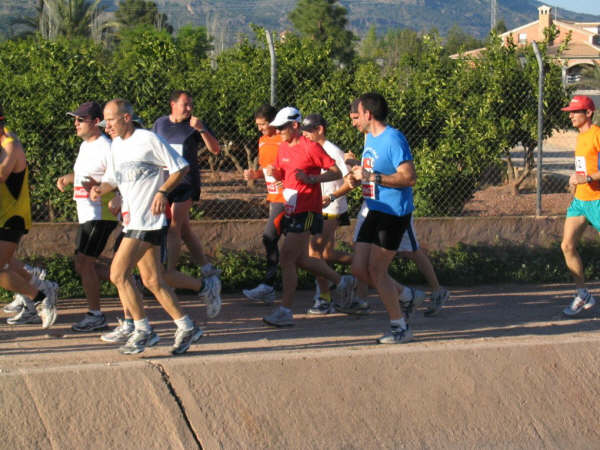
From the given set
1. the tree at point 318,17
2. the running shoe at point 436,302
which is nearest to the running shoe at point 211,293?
the running shoe at point 436,302

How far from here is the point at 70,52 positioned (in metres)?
9.30

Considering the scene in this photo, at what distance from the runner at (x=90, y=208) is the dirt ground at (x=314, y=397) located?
82 centimetres

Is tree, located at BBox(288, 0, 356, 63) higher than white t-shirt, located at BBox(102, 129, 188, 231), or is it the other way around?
tree, located at BBox(288, 0, 356, 63)

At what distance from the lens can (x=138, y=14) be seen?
6912cm

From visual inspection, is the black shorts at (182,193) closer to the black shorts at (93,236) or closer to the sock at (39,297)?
the black shorts at (93,236)

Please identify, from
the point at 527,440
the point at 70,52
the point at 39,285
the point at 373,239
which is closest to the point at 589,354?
the point at 527,440

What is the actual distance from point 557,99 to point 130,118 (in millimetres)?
7302

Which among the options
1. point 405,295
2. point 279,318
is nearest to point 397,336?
point 405,295

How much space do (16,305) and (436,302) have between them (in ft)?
12.3

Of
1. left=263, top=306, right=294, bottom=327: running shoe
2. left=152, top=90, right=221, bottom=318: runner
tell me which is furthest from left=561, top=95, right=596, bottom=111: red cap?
left=152, top=90, right=221, bottom=318: runner

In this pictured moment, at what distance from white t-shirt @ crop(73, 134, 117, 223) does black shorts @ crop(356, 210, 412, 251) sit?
2.14 metres

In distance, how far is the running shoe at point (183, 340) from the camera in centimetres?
611

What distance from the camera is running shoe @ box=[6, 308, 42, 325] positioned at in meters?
7.39

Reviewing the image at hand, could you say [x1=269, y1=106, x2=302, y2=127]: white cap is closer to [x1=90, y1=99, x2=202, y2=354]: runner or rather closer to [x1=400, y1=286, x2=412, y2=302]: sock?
[x1=90, y1=99, x2=202, y2=354]: runner
